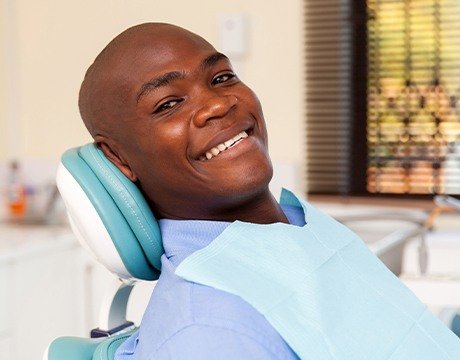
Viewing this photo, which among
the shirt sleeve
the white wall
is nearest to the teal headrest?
the shirt sleeve

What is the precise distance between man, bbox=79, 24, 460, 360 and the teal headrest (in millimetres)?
21

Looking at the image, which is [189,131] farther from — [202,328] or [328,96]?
[328,96]

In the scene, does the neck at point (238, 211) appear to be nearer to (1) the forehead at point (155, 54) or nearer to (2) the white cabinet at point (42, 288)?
(1) the forehead at point (155, 54)

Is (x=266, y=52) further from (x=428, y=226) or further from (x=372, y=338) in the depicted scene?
(x=372, y=338)

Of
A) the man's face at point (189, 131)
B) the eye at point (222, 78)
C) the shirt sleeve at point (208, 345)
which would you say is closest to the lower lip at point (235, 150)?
the man's face at point (189, 131)

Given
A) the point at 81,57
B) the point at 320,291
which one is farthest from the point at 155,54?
the point at 81,57

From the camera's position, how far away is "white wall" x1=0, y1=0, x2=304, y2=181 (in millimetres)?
3100

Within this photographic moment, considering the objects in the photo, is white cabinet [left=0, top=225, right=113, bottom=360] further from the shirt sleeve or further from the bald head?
the shirt sleeve

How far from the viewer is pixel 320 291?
111cm

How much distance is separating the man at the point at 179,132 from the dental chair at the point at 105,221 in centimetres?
3

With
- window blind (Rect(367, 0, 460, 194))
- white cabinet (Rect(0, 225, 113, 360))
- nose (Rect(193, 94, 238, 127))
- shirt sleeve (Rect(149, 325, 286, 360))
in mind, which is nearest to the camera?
shirt sleeve (Rect(149, 325, 286, 360))

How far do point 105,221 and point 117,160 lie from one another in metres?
0.09

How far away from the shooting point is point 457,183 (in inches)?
118

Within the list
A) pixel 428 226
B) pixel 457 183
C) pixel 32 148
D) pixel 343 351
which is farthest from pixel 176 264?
pixel 32 148
